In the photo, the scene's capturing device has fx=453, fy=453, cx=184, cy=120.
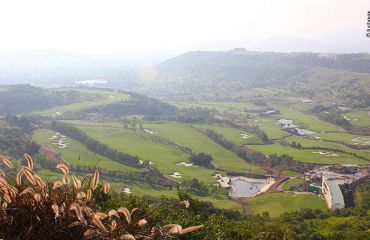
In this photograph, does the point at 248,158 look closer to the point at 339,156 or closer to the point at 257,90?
the point at 339,156

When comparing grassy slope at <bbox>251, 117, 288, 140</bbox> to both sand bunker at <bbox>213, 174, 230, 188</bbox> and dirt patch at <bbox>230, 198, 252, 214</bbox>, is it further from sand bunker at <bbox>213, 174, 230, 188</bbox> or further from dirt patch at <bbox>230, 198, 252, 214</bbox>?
dirt patch at <bbox>230, 198, 252, 214</bbox>

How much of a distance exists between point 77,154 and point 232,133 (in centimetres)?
4111

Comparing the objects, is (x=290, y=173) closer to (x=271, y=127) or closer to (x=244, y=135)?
(x=244, y=135)

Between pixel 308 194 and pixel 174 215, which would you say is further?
pixel 308 194

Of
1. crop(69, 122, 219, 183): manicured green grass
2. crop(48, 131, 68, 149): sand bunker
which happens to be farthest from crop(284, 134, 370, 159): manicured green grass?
crop(48, 131, 68, 149): sand bunker

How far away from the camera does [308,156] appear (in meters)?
84.0

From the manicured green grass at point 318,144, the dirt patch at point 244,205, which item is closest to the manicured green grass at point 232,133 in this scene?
the manicured green grass at point 318,144

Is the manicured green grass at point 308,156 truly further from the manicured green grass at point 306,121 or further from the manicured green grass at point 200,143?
the manicured green grass at point 306,121

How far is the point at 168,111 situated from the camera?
148 meters

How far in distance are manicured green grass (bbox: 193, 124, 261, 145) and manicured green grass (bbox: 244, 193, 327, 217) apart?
35.4 meters

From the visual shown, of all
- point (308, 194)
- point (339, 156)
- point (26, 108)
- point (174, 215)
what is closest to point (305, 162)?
point (339, 156)

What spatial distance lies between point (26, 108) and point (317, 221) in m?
116

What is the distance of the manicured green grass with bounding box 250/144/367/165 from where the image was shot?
80.0m

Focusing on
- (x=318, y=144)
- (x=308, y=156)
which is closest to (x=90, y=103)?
(x=318, y=144)
